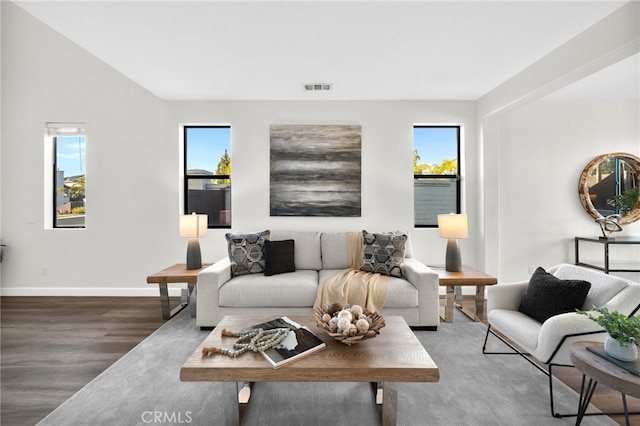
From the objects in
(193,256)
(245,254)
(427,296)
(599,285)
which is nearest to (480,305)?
(427,296)

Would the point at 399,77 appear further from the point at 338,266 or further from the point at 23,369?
the point at 23,369

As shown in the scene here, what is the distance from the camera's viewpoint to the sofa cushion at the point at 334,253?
3.58 metres

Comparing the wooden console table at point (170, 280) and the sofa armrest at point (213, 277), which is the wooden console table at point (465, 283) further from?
the wooden console table at point (170, 280)

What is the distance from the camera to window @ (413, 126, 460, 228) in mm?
4223

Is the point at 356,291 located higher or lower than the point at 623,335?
lower

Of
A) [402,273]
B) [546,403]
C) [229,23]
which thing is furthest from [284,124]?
[546,403]

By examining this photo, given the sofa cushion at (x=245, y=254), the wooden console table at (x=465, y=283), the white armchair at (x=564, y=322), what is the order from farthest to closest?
the sofa cushion at (x=245, y=254) → the wooden console table at (x=465, y=283) → the white armchair at (x=564, y=322)

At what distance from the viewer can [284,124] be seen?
4.09 metres

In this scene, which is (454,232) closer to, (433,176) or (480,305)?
(480,305)

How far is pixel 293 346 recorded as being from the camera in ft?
5.69

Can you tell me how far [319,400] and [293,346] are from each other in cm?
48

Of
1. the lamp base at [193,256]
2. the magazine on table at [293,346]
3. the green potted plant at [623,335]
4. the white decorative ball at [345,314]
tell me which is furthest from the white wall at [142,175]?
the green potted plant at [623,335]

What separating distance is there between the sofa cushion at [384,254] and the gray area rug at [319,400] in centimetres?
96

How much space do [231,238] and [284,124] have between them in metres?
1.66
